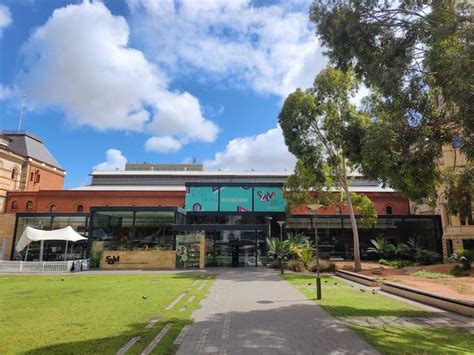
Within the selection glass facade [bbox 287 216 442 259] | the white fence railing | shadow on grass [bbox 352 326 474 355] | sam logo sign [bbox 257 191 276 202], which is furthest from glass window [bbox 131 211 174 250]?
shadow on grass [bbox 352 326 474 355]

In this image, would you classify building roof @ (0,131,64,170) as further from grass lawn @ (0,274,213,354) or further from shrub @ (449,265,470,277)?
shrub @ (449,265,470,277)

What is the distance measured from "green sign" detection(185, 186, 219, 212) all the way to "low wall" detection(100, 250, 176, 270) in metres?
6.73

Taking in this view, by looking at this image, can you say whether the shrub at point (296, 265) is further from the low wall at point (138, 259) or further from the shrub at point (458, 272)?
the low wall at point (138, 259)

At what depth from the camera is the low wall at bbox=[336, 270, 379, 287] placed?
744 inches

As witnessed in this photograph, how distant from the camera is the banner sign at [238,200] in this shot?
37.2m

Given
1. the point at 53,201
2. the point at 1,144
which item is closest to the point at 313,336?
the point at 53,201

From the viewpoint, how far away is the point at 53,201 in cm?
4425

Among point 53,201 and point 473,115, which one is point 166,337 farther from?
point 53,201

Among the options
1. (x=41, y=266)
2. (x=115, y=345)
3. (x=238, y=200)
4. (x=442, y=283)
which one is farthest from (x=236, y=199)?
(x=115, y=345)

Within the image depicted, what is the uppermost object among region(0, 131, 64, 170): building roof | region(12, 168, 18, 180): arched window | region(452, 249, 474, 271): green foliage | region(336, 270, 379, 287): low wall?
region(0, 131, 64, 170): building roof

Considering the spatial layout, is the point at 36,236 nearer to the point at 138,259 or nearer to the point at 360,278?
the point at 138,259

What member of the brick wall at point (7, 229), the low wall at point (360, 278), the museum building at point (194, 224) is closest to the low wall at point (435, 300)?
the low wall at point (360, 278)

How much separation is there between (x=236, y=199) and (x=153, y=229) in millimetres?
8670

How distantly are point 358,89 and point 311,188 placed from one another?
939 cm
